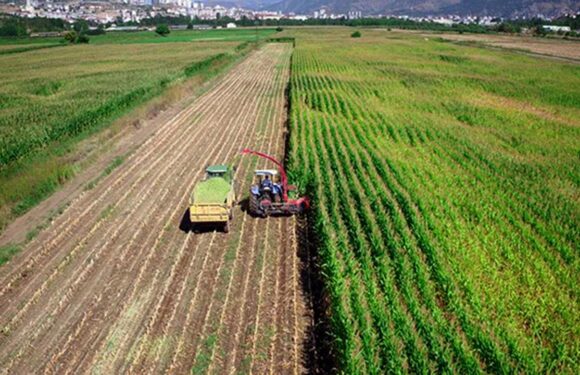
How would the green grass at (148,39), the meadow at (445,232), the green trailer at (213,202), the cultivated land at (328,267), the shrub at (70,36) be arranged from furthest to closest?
1. the green grass at (148,39)
2. the shrub at (70,36)
3. the green trailer at (213,202)
4. the cultivated land at (328,267)
5. the meadow at (445,232)

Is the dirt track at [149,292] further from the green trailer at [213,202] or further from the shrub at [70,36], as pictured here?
the shrub at [70,36]

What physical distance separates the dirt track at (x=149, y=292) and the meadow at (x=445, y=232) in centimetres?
140

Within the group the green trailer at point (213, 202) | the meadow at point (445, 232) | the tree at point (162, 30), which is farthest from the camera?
the tree at point (162, 30)

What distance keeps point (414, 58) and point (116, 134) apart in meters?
49.3

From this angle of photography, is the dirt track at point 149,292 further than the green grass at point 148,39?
No

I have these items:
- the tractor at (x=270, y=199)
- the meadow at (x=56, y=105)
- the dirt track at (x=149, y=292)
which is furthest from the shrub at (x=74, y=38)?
the tractor at (x=270, y=199)

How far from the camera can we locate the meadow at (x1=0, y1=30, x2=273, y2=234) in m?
17.1

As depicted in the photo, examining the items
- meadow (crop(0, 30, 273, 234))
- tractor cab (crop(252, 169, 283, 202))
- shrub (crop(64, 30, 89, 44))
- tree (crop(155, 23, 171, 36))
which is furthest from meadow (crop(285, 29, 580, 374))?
tree (crop(155, 23, 171, 36))

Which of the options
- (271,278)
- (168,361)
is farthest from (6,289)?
(271,278)

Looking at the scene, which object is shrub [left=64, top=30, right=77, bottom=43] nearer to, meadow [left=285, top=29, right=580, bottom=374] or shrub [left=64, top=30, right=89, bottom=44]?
shrub [left=64, top=30, right=89, bottom=44]

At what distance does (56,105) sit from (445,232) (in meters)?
28.9

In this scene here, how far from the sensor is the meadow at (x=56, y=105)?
17.1 m

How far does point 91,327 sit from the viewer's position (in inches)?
363

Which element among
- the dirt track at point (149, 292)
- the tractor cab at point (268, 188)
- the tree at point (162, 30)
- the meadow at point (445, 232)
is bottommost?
the dirt track at point (149, 292)
